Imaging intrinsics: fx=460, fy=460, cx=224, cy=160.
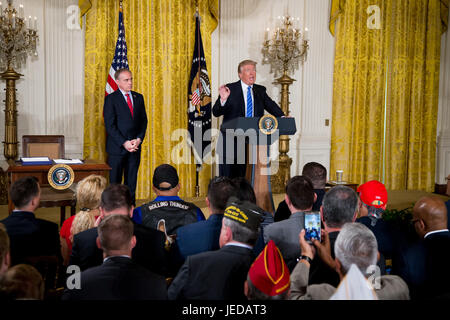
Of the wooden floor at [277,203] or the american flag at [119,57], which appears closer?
the wooden floor at [277,203]

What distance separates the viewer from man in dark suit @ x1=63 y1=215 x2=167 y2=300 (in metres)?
1.79

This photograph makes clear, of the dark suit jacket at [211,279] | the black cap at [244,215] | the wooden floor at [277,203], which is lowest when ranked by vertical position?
the wooden floor at [277,203]

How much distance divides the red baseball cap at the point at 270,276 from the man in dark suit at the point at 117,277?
475mm

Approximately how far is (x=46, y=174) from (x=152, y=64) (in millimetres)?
2882

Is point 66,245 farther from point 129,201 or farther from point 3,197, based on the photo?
point 3,197

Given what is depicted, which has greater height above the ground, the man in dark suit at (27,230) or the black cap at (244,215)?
the black cap at (244,215)

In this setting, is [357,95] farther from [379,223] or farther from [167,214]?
[167,214]

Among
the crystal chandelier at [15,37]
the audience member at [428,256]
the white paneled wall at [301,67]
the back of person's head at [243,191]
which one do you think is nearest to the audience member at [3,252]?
the back of person's head at [243,191]

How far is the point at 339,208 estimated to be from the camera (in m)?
2.40

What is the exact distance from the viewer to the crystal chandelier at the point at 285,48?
7.21m

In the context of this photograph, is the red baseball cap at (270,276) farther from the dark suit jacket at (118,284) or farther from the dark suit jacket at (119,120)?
the dark suit jacket at (119,120)

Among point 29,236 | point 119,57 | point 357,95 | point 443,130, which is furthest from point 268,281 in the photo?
point 443,130

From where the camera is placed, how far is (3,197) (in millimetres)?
5902

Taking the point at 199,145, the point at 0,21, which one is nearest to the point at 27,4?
the point at 0,21
